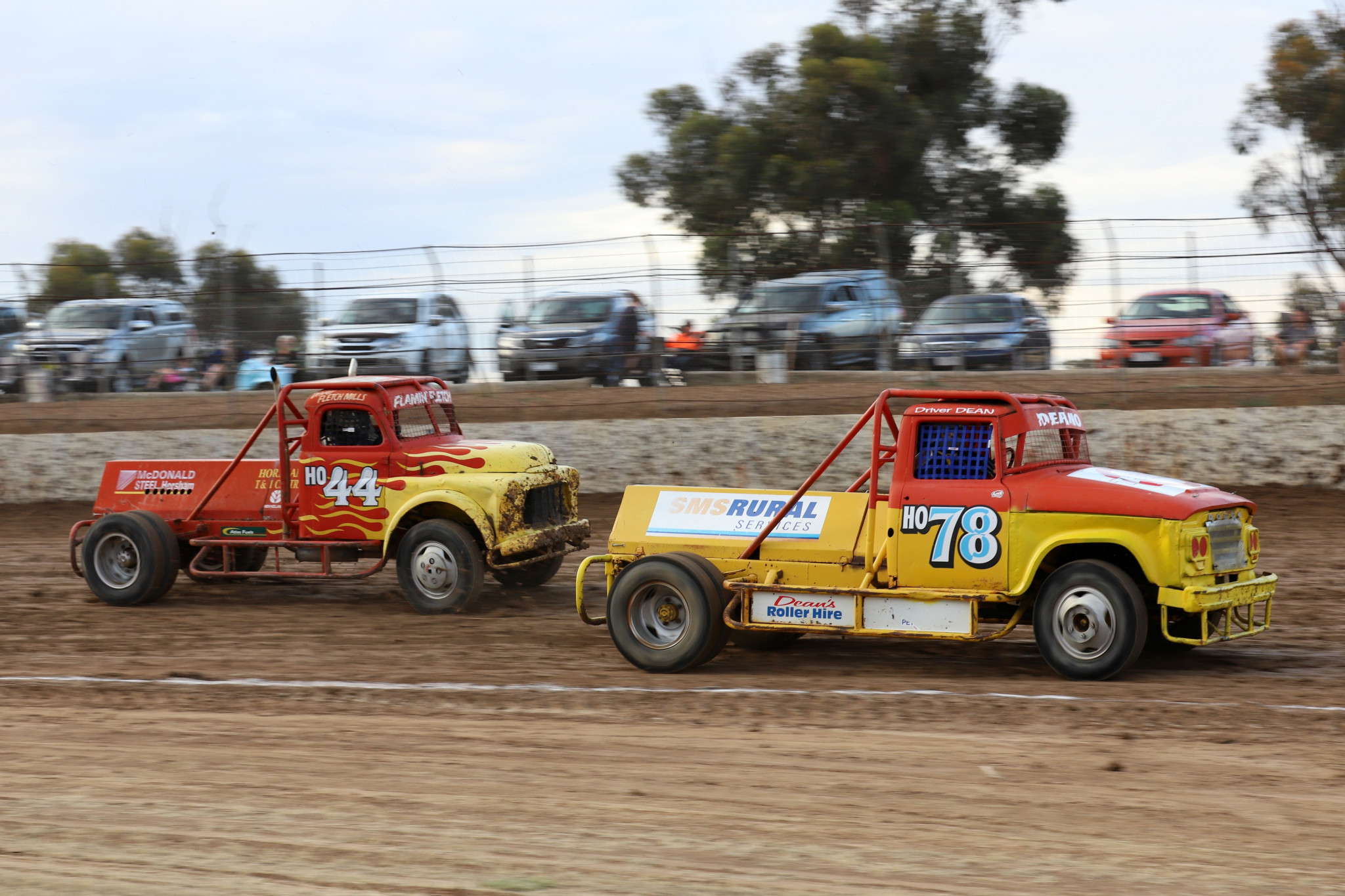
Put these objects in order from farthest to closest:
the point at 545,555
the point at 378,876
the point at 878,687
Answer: the point at 545,555
the point at 878,687
the point at 378,876

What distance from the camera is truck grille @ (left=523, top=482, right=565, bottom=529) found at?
1073cm

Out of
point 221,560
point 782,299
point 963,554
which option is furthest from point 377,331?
point 963,554

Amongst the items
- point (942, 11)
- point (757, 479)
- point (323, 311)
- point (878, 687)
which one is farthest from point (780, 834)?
point (942, 11)

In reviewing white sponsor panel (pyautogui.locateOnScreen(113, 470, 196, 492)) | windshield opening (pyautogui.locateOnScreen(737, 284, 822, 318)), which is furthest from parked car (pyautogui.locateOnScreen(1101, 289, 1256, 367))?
white sponsor panel (pyautogui.locateOnScreen(113, 470, 196, 492))

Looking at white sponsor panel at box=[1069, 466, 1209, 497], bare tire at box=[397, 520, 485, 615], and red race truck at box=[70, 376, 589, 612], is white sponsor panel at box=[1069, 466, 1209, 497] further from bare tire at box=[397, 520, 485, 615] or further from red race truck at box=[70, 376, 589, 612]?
bare tire at box=[397, 520, 485, 615]

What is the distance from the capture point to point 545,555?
35.7ft

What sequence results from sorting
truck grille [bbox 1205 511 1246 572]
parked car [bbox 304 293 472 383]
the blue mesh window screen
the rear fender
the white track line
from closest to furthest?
the white track line < truck grille [bbox 1205 511 1246 572] < the blue mesh window screen < the rear fender < parked car [bbox 304 293 472 383]

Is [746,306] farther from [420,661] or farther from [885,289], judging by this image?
[420,661]

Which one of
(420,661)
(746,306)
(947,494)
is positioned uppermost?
(746,306)

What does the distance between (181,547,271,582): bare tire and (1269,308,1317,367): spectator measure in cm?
1052

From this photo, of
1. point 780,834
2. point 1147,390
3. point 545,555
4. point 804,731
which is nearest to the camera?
Result: point 780,834

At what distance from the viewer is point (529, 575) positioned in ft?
37.6

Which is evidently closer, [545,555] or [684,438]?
[545,555]

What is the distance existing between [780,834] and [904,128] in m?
24.6
